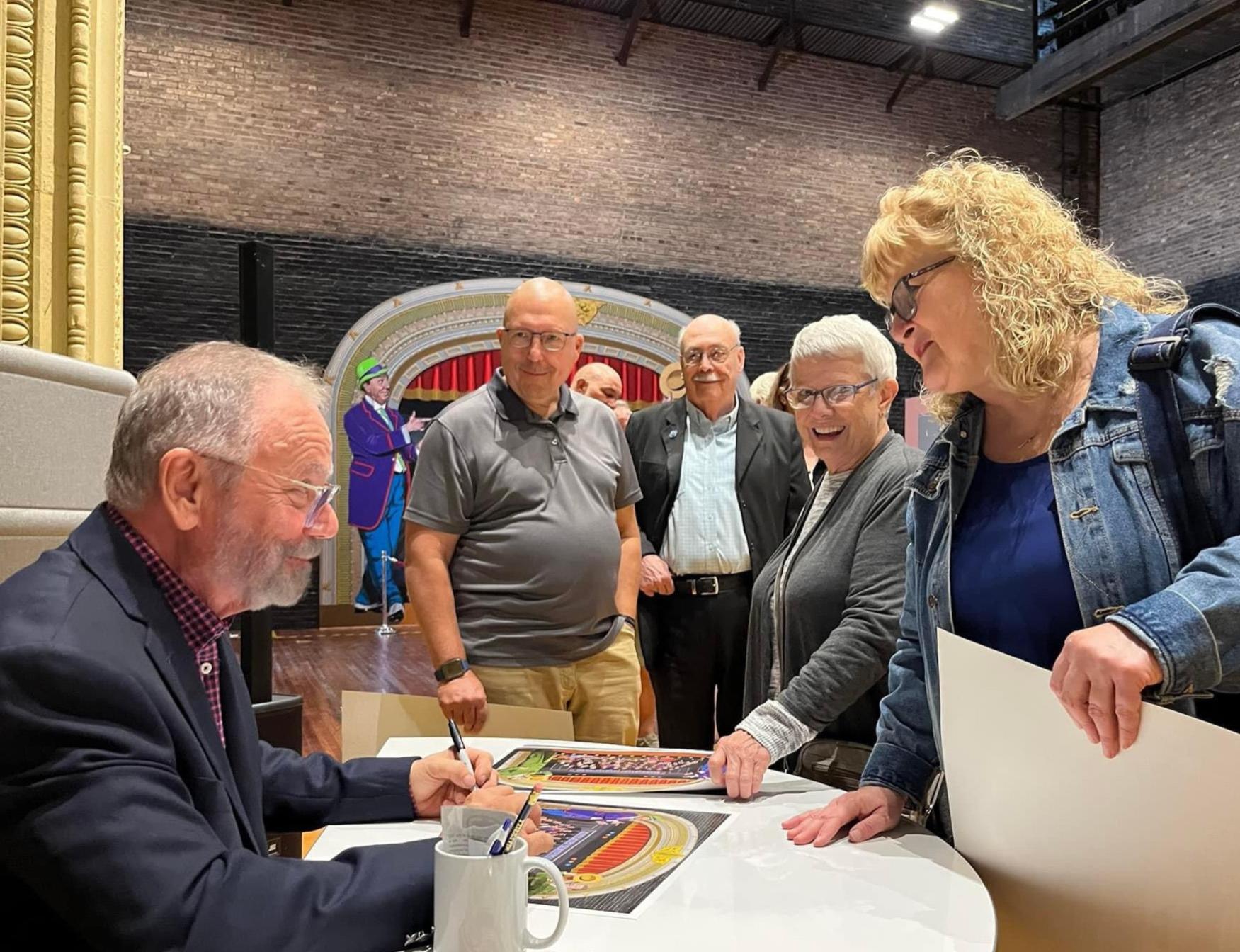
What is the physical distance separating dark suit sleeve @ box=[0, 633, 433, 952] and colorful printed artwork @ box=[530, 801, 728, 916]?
315 millimetres

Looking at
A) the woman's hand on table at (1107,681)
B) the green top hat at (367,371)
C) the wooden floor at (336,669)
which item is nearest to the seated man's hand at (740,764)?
the woman's hand on table at (1107,681)

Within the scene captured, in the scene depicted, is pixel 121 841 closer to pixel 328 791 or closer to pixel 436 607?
pixel 328 791

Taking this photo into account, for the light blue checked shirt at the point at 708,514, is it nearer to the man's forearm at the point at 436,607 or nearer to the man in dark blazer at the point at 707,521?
the man in dark blazer at the point at 707,521

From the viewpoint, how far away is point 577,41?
35.9 ft

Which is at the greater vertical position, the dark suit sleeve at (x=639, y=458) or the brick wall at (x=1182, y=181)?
the brick wall at (x=1182, y=181)

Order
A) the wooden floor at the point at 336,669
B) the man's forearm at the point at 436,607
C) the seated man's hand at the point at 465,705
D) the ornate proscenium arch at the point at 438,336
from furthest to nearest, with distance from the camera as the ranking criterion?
the ornate proscenium arch at the point at 438,336
the wooden floor at the point at 336,669
the man's forearm at the point at 436,607
the seated man's hand at the point at 465,705

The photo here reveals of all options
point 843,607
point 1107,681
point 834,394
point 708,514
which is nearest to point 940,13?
point 708,514

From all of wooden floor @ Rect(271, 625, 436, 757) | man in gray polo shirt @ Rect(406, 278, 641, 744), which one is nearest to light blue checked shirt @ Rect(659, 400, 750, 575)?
man in gray polo shirt @ Rect(406, 278, 641, 744)

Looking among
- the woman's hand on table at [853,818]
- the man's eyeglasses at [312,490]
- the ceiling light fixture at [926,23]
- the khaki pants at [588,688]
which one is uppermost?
the ceiling light fixture at [926,23]

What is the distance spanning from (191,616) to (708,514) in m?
2.10

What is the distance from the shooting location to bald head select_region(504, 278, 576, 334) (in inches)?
109

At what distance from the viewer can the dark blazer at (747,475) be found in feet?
10.4

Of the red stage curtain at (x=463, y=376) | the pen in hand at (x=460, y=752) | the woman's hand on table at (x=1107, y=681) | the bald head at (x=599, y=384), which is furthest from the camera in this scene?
the red stage curtain at (x=463, y=376)

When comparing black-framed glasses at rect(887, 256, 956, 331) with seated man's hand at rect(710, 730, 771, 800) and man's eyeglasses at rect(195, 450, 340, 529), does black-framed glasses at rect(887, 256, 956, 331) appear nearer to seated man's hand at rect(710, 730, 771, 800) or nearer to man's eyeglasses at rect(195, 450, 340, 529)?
seated man's hand at rect(710, 730, 771, 800)
